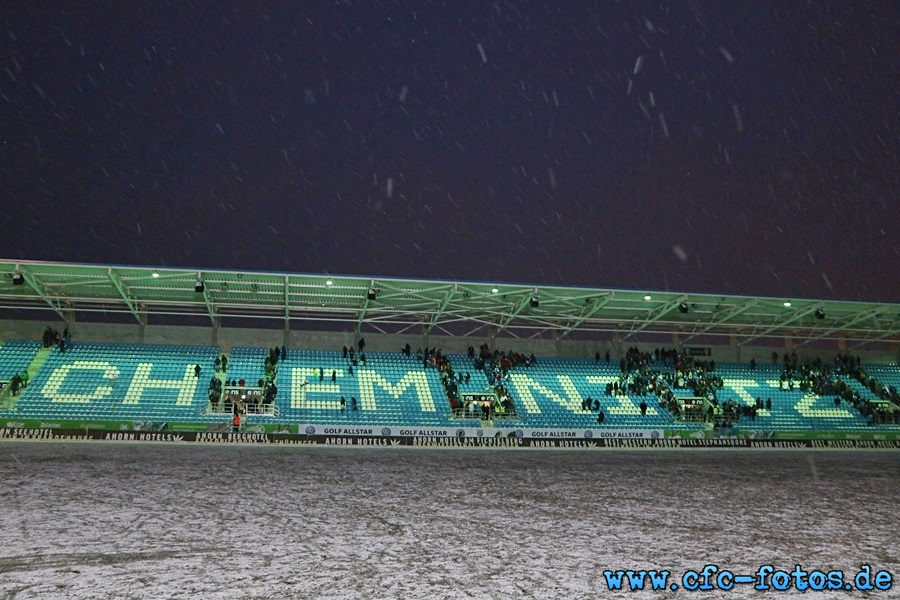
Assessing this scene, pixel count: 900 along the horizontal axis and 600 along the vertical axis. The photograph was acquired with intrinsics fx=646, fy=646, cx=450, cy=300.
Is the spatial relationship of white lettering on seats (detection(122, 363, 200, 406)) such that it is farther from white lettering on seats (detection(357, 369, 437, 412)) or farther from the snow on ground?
the snow on ground

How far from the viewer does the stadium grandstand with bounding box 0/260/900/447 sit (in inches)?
1062

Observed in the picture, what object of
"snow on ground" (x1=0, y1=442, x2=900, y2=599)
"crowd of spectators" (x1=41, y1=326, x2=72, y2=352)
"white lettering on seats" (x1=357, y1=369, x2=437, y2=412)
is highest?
"crowd of spectators" (x1=41, y1=326, x2=72, y2=352)

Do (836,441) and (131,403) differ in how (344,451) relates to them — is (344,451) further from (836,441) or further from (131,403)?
(836,441)

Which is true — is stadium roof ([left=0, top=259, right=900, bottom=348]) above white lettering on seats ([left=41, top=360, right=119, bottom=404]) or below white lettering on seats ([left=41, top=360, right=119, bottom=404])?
above

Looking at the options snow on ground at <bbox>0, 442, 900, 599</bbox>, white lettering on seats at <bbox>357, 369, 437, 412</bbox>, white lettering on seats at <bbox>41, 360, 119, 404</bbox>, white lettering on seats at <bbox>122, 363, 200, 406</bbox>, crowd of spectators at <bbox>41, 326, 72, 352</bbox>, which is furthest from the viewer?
crowd of spectators at <bbox>41, 326, 72, 352</bbox>

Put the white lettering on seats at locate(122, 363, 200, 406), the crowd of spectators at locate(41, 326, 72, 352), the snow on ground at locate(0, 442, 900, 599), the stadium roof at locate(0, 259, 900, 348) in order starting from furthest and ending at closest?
the crowd of spectators at locate(41, 326, 72, 352) → the stadium roof at locate(0, 259, 900, 348) → the white lettering on seats at locate(122, 363, 200, 406) → the snow on ground at locate(0, 442, 900, 599)

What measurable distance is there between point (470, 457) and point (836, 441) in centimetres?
1883

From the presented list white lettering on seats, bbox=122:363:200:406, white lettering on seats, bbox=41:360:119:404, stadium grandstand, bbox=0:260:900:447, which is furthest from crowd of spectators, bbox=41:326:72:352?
white lettering on seats, bbox=122:363:200:406

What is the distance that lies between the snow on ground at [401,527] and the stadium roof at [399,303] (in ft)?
45.3

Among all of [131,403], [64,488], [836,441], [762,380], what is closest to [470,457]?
[64,488]

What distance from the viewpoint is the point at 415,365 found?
3438 centimetres

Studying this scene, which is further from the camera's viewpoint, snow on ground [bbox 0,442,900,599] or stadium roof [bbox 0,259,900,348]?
stadium roof [bbox 0,259,900,348]

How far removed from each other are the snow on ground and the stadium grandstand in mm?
9932

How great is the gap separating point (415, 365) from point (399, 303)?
3.44 meters
